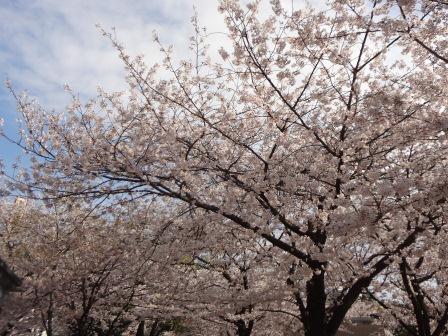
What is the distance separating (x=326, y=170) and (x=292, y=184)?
98 cm

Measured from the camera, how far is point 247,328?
13258 mm

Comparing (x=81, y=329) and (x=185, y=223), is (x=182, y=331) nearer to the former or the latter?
(x=81, y=329)

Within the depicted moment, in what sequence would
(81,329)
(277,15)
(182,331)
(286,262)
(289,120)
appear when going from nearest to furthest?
(277,15) < (289,120) < (286,262) < (81,329) < (182,331)

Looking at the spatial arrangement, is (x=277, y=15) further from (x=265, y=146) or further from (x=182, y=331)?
(x=182, y=331)

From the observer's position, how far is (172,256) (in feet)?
27.5

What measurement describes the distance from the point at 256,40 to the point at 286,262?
4.03 m

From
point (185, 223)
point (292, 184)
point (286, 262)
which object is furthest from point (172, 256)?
point (292, 184)

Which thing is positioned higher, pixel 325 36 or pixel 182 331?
pixel 325 36

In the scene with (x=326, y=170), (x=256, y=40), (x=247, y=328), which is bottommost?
(x=247, y=328)

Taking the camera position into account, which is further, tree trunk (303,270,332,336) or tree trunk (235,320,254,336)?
tree trunk (235,320,254,336)

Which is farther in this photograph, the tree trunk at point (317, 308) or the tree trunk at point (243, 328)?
the tree trunk at point (243, 328)

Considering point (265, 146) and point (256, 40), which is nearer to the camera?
point (256, 40)

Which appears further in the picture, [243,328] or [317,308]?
[243,328]

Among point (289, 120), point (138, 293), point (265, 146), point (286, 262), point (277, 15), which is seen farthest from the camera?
point (138, 293)
